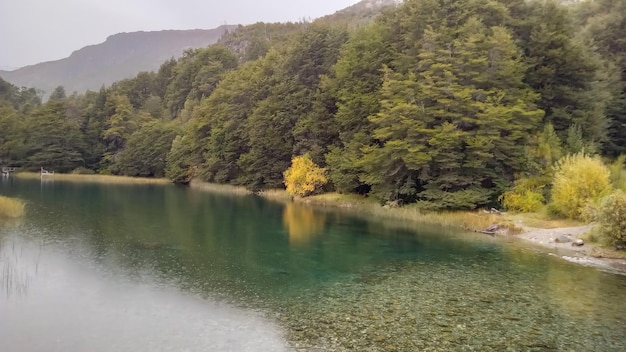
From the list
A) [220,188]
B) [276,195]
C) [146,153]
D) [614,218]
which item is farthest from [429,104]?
[146,153]

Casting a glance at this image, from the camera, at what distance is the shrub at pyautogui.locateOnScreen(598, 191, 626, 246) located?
22766 millimetres

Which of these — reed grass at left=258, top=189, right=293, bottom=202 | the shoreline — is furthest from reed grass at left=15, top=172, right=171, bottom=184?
the shoreline

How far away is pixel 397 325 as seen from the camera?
1392cm

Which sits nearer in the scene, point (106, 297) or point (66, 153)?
point (106, 297)

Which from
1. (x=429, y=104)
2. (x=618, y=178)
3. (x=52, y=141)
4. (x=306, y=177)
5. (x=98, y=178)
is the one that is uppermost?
(x=429, y=104)

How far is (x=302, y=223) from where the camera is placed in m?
36.1

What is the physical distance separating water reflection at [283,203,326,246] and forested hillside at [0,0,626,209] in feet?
21.2

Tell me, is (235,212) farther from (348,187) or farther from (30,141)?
(30,141)

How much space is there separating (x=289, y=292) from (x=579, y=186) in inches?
849

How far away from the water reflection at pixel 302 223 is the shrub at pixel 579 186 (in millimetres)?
15789

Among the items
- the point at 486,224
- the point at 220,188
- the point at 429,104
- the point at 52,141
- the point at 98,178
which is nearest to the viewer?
the point at 486,224

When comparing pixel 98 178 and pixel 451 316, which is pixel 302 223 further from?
pixel 98 178

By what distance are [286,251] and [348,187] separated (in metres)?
25.4

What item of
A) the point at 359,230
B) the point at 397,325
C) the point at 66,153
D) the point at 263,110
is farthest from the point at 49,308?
the point at 66,153
